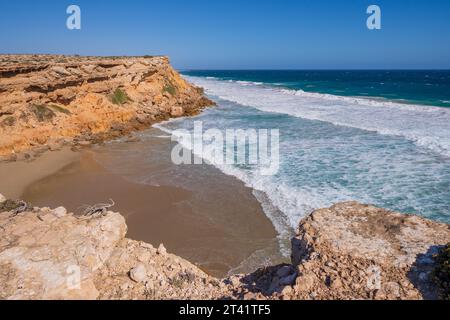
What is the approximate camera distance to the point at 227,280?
5.38 m

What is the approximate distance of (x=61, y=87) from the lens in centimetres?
2209

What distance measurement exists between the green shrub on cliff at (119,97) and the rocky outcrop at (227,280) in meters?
21.8

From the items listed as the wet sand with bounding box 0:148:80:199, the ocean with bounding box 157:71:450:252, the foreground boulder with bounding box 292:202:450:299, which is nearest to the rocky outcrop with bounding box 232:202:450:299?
the foreground boulder with bounding box 292:202:450:299

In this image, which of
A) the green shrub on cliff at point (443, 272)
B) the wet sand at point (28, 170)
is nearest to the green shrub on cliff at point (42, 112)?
the wet sand at point (28, 170)

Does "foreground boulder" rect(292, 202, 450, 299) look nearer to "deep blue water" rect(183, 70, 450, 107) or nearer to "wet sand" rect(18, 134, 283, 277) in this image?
"wet sand" rect(18, 134, 283, 277)

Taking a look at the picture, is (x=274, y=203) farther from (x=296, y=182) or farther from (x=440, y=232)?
(x=440, y=232)

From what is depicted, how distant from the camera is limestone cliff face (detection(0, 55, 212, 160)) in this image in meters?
18.5

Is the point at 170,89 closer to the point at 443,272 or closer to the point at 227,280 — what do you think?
the point at 227,280

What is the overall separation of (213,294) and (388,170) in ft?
36.8

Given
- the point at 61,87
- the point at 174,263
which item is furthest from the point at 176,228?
the point at 61,87

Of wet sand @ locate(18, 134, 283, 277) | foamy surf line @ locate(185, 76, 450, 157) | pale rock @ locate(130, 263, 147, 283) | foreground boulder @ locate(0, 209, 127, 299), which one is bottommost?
wet sand @ locate(18, 134, 283, 277)

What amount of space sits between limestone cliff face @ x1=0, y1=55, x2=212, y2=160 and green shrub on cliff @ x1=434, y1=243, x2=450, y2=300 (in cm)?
1769

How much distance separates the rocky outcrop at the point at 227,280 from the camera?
432 centimetres
